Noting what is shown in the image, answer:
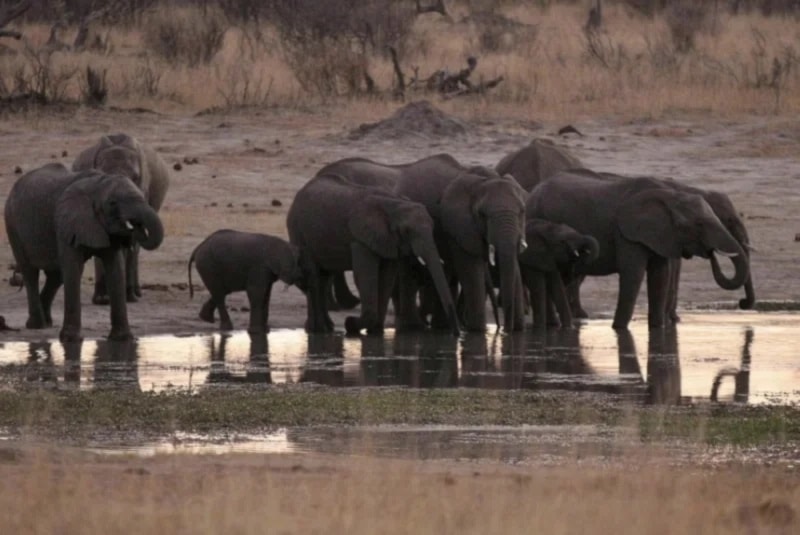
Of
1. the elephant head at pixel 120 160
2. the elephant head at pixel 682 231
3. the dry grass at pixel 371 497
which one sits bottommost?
the elephant head at pixel 682 231

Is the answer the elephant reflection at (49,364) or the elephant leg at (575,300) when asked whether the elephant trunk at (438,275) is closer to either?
the elephant leg at (575,300)

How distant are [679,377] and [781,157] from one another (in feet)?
45.4

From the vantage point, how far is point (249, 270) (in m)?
17.0

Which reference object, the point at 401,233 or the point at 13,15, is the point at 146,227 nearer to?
the point at 401,233

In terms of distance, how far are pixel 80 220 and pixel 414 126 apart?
1237 centimetres

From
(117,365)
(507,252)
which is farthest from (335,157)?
(117,365)

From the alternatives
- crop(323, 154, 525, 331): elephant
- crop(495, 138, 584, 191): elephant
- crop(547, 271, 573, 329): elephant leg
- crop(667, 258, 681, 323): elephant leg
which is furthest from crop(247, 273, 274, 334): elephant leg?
crop(495, 138, 584, 191): elephant

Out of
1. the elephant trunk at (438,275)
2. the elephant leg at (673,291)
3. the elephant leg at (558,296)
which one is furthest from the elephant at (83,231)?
the elephant leg at (673,291)

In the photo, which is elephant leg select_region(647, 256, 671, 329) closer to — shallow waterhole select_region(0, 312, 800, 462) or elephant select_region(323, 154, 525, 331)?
shallow waterhole select_region(0, 312, 800, 462)

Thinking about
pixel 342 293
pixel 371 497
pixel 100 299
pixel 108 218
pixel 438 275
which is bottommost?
pixel 342 293

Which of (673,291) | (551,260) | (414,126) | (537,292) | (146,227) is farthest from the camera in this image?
(414,126)

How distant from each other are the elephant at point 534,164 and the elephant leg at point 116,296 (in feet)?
17.7

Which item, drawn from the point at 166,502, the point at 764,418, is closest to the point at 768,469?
the point at 764,418

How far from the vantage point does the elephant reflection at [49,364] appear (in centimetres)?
1322
